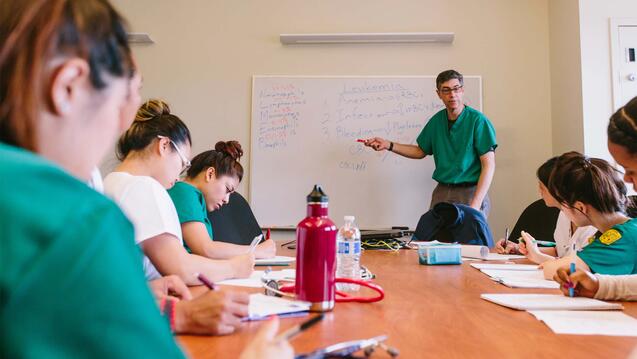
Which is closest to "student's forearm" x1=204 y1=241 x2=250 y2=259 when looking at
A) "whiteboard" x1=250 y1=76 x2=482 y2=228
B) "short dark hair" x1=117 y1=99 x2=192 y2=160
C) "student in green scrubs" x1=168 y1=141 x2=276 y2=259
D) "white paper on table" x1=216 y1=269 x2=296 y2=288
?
"student in green scrubs" x1=168 y1=141 x2=276 y2=259

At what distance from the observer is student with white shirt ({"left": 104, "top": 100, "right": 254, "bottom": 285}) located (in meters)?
1.26

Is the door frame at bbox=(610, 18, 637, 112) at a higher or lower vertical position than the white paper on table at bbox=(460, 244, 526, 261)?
higher

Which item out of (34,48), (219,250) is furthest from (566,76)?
(34,48)

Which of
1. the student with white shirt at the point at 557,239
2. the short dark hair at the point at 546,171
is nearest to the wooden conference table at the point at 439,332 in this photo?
the student with white shirt at the point at 557,239

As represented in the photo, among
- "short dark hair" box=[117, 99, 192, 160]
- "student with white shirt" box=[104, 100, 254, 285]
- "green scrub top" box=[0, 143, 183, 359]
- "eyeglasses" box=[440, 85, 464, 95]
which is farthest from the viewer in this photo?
"eyeglasses" box=[440, 85, 464, 95]

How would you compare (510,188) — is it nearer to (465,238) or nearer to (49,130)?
(465,238)

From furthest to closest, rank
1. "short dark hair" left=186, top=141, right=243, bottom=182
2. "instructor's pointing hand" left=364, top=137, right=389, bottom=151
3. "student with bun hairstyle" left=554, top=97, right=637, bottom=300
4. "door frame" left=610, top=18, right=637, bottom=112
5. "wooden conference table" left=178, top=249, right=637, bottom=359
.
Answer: "instructor's pointing hand" left=364, top=137, right=389, bottom=151, "door frame" left=610, top=18, right=637, bottom=112, "short dark hair" left=186, top=141, right=243, bottom=182, "student with bun hairstyle" left=554, top=97, right=637, bottom=300, "wooden conference table" left=178, top=249, right=637, bottom=359

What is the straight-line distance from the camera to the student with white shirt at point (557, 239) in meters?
1.99

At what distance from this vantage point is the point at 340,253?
4.32 ft

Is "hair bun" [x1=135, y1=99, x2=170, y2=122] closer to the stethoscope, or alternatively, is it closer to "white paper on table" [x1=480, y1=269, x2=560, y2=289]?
the stethoscope

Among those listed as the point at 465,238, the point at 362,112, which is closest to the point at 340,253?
the point at 465,238

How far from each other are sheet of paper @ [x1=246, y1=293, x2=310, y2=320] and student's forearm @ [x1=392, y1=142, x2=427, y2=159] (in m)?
2.66

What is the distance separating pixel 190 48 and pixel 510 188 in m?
2.55

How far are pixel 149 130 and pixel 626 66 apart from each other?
2.97 m
